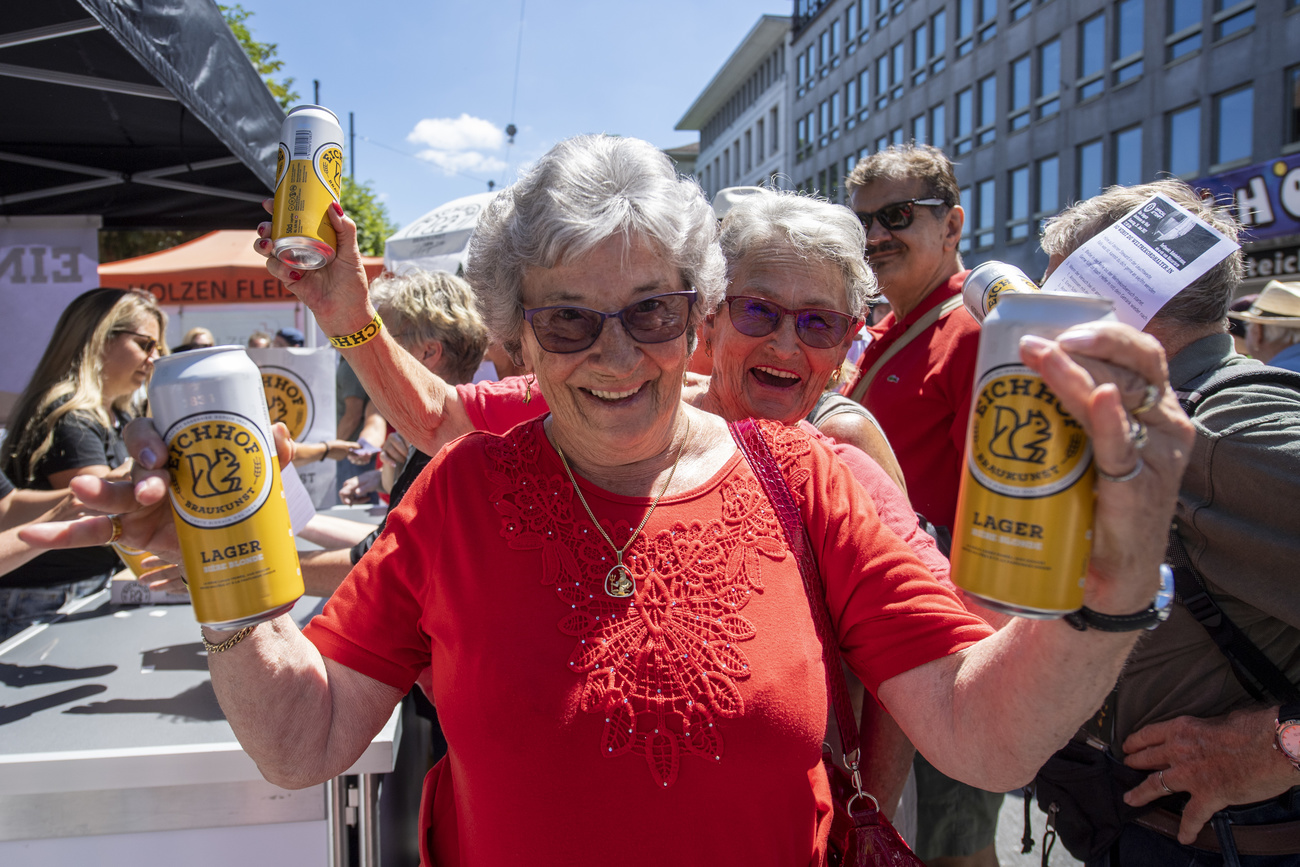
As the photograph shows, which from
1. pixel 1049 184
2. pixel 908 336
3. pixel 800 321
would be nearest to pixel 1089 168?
pixel 1049 184

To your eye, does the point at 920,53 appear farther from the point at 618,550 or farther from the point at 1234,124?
the point at 618,550

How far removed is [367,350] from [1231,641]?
2241 mm

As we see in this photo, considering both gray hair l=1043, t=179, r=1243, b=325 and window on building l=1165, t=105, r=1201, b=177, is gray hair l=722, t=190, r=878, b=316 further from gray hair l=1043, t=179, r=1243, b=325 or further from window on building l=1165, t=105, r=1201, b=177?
window on building l=1165, t=105, r=1201, b=177


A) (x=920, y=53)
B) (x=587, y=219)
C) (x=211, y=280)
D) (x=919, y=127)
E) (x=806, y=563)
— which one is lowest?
(x=806, y=563)

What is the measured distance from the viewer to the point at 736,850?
1312mm

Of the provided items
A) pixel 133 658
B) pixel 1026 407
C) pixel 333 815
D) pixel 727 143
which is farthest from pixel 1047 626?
pixel 727 143

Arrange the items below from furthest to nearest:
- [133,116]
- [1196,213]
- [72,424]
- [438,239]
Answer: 1. [438,239]
2. [133,116]
3. [72,424]
4. [1196,213]

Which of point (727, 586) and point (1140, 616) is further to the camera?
point (727, 586)

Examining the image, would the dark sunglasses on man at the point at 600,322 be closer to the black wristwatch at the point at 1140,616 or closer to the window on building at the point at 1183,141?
the black wristwatch at the point at 1140,616

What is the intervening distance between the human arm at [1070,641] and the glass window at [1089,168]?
2338 centimetres

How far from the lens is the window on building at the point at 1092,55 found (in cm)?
2100

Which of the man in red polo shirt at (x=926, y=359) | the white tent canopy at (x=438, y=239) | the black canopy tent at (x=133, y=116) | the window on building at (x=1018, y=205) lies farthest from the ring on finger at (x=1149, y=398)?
the window on building at (x=1018, y=205)

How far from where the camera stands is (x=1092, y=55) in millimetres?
21438

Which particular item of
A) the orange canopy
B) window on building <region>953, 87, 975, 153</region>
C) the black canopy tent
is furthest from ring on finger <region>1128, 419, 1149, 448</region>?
window on building <region>953, 87, 975, 153</region>
